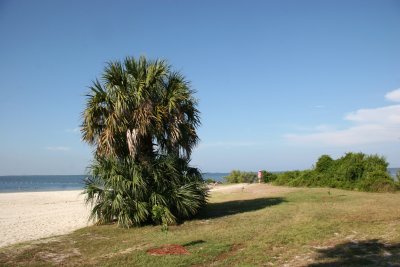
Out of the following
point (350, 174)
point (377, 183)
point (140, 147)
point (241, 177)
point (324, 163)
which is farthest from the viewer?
point (241, 177)

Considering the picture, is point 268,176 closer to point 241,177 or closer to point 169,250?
point 241,177

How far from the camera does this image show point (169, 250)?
29.9ft

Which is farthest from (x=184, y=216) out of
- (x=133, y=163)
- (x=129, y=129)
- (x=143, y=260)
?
(x=143, y=260)

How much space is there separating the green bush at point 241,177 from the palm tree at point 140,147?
3251 cm

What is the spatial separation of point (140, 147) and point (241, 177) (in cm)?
3392

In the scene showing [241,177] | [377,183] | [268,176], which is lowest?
[377,183]

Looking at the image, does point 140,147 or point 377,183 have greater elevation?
point 140,147

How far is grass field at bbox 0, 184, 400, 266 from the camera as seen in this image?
7.99m

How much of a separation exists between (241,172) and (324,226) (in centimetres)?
3664

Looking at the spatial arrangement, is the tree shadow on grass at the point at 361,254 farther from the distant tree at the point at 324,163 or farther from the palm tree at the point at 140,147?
the distant tree at the point at 324,163

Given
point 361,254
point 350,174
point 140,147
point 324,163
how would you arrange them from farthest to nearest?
1. point 324,163
2. point 350,174
3. point 140,147
4. point 361,254

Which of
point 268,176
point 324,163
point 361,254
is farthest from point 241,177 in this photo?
point 361,254

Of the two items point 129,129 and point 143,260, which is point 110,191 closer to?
point 129,129

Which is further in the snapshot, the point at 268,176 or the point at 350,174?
the point at 268,176
